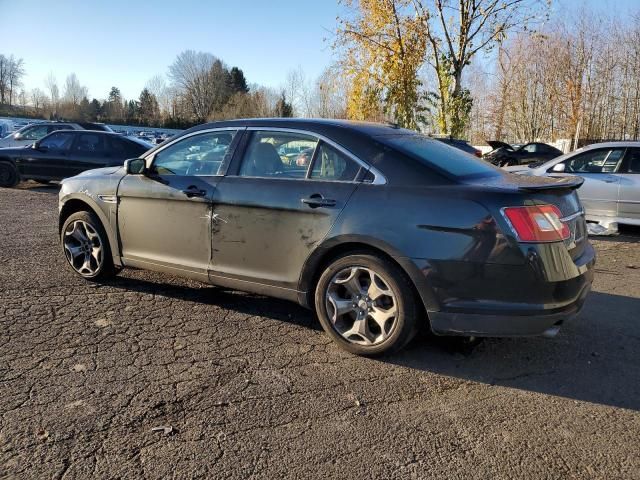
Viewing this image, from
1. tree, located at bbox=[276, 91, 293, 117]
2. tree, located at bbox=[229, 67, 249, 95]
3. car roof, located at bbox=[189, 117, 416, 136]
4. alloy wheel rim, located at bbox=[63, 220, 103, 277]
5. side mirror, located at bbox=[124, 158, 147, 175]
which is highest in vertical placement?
tree, located at bbox=[229, 67, 249, 95]

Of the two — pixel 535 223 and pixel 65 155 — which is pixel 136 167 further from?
pixel 65 155

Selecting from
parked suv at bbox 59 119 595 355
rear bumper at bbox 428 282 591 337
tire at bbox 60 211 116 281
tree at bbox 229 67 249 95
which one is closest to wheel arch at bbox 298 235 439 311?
parked suv at bbox 59 119 595 355

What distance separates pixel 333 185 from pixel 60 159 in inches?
441

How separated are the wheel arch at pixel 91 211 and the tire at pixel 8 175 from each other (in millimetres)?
9401

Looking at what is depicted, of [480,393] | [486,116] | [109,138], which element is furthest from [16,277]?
[486,116]

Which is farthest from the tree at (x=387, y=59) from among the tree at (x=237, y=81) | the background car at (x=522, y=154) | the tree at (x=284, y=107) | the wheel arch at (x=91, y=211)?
the tree at (x=237, y=81)

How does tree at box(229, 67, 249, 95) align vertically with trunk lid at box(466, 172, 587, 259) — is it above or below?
above

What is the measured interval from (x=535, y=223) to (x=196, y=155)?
9.18 ft

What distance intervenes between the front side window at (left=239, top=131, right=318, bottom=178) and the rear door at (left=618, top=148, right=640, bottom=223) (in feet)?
21.8

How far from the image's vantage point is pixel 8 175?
13281mm

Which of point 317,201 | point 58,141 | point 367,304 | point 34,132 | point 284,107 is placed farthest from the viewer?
point 284,107

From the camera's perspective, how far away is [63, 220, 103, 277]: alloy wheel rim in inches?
196

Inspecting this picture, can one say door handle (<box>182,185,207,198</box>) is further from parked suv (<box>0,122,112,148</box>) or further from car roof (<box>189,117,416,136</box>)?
parked suv (<box>0,122,112,148</box>)

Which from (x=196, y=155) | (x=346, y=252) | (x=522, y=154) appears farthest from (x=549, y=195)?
(x=522, y=154)
